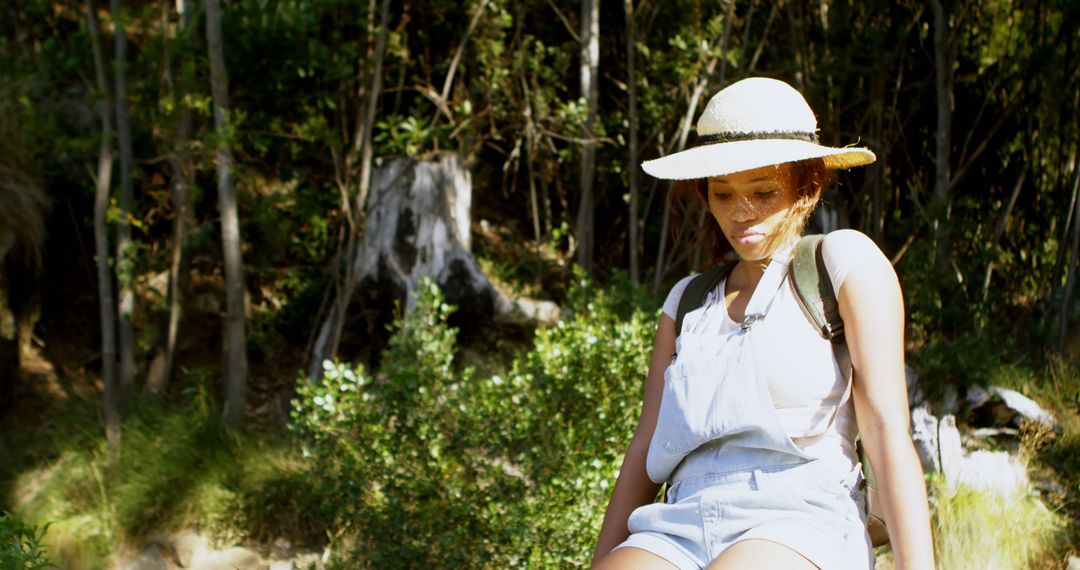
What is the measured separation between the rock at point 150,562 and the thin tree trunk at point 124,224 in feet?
5.46

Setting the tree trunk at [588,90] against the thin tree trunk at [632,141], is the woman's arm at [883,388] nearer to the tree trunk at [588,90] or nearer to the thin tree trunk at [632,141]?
the tree trunk at [588,90]

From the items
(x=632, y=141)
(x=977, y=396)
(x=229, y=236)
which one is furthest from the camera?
(x=632, y=141)

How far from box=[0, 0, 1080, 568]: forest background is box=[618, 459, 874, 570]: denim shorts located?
1927 millimetres

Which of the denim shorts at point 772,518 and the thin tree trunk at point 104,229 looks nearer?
the denim shorts at point 772,518

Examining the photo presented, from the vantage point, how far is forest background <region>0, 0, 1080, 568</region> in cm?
436

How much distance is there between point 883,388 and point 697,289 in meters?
0.51

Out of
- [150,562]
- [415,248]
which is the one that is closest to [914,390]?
[415,248]

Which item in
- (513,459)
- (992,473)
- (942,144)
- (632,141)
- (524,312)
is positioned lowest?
(524,312)

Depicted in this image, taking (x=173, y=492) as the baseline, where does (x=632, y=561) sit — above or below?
above

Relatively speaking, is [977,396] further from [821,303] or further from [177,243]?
[177,243]

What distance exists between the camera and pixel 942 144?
628 cm

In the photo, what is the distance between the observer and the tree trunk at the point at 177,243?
6.92 metres

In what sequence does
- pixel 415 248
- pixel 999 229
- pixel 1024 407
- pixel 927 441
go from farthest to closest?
pixel 415 248
pixel 999 229
pixel 1024 407
pixel 927 441

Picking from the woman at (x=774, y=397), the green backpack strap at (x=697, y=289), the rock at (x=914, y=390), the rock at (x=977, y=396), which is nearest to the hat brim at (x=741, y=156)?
the woman at (x=774, y=397)
